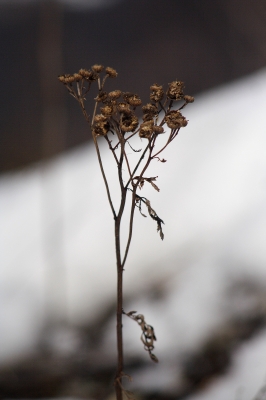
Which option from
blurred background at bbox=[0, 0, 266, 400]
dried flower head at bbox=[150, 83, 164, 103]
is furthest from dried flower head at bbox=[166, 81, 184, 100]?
blurred background at bbox=[0, 0, 266, 400]

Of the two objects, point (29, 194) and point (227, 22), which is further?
point (29, 194)

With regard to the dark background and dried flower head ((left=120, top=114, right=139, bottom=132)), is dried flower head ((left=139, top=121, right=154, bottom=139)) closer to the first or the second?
dried flower head ((left=120, top=114, right=139, bottom=132))

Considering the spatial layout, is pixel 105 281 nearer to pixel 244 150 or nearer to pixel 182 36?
pixel 244 150

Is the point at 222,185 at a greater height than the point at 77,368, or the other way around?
the point at 222,185

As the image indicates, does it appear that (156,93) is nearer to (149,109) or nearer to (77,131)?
(149,109)

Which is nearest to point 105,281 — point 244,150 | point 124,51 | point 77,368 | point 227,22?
point 77,368

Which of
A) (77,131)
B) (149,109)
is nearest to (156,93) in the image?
(149,109)

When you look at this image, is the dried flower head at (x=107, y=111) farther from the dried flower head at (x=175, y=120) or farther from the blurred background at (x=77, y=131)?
the blurred background at (x=77, y=131)
